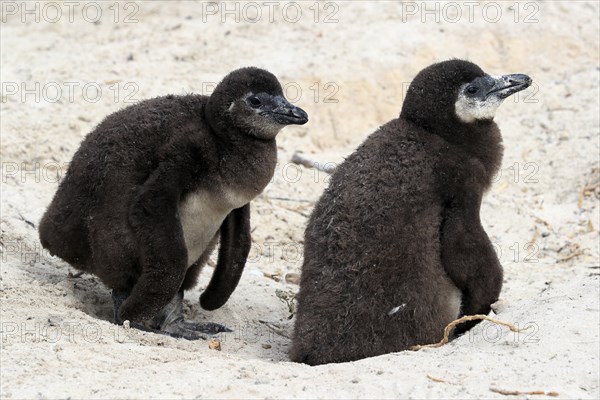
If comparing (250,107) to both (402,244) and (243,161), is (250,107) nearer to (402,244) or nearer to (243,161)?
(243,161)

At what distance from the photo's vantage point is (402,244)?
18.8 ft

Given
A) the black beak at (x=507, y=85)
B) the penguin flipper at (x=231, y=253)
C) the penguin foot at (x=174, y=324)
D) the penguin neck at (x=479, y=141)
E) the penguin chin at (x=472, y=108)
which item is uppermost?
the black beak at (x=507, y=85)

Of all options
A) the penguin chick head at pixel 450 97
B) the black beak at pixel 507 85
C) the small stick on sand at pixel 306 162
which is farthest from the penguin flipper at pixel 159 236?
Answer: the small stick on sand at pixel 306 162

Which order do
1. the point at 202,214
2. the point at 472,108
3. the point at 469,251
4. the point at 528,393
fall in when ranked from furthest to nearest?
the point at 202,214
the point at 472,108
the point at 469,251
the point at 528,393

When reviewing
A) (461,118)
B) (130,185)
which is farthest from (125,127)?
(461,118)

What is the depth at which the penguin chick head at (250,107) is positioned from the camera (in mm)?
6371

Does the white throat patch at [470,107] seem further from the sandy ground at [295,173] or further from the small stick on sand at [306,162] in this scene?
the small stick on sand at [306,162]

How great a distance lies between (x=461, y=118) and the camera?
20.1ft

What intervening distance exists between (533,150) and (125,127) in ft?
15.9

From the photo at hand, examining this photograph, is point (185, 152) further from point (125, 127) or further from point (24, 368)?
point (24, 368)

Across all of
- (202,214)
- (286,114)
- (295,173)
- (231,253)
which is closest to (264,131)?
(286,114)

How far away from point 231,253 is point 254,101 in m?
1.12

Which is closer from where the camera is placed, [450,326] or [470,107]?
[450,326]

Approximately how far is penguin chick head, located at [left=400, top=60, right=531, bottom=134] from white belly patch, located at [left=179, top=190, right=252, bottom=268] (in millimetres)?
1233
